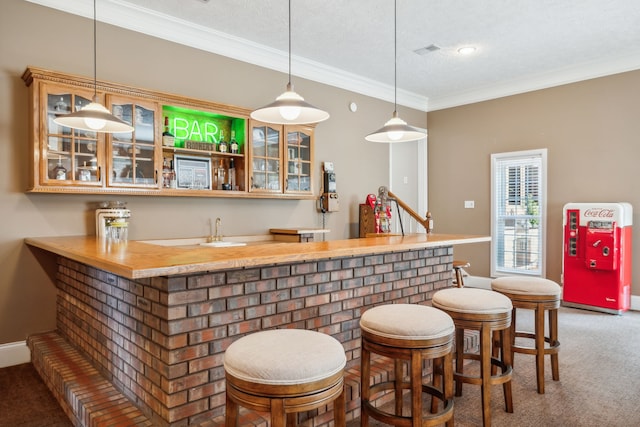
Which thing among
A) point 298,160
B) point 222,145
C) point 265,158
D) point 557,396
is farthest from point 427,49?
point 557,396

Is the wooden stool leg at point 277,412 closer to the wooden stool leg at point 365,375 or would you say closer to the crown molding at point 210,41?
the wooden stool leg at point 365,375

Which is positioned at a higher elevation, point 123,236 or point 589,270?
point 123,236

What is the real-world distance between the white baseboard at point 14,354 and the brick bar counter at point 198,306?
0.72 meters

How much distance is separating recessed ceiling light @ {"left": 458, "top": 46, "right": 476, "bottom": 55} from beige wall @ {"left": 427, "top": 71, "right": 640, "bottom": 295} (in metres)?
1.48

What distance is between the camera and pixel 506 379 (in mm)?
2221

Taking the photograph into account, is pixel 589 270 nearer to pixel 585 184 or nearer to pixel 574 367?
pixel 585 184

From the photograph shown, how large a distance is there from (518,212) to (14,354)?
234 inches

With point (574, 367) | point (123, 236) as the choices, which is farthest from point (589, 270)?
point (123, 236)

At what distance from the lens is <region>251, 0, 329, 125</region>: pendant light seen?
92.9 inches

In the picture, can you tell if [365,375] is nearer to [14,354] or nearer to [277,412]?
[277,412]

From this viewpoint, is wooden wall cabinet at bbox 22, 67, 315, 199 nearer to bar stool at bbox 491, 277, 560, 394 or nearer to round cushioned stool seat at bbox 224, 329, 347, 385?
round cushioned stool seat at bbox 224, 329, 347, 385

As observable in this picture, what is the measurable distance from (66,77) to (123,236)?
129cm

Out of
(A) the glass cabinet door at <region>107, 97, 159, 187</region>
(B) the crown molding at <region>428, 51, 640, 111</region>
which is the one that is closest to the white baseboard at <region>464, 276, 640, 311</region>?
(B) the crown molding at <region>428, 51, 640, 111</region>

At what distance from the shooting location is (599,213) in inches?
179
